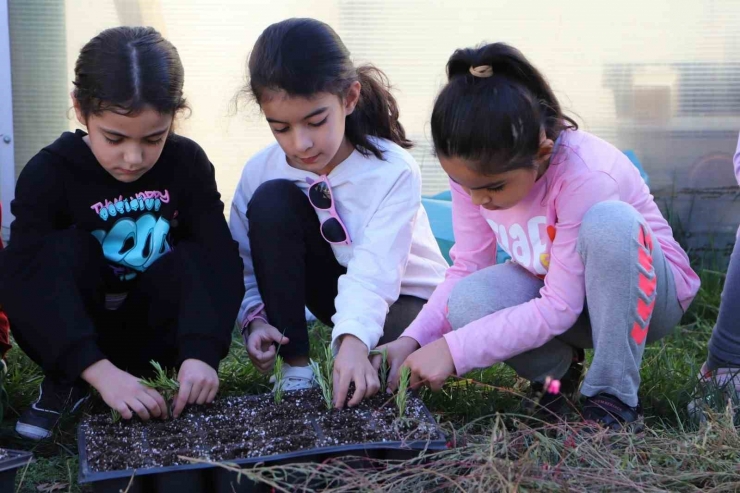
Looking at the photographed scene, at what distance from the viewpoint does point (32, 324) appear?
2.14 meters

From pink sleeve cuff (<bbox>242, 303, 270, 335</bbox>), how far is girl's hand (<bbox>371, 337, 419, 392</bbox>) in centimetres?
39

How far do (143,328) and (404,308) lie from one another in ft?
2.46

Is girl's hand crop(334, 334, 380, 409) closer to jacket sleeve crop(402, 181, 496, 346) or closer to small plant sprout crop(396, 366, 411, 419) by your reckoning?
small plant sprout crop(396, 366, 411, 419)

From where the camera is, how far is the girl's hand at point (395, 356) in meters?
2.18

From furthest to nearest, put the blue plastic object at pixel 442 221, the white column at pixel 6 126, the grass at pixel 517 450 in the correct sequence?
the white column at pixel 6 126 → the blue plastic object at pixel 442 221 → the grass at pixel 517 450

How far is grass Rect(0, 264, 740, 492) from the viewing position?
65.2 inches

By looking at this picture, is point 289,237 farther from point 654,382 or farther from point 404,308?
point 654,382

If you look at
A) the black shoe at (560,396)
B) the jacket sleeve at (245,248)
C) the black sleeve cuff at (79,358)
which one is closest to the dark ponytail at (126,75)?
the jacket sleeve at (245,248)

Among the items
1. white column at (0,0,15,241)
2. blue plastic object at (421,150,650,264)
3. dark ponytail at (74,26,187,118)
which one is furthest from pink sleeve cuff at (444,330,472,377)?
white column at (0,0,15,241)

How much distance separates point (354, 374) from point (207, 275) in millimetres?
497

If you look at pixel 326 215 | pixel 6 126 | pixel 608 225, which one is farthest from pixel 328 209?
pixel 6 126

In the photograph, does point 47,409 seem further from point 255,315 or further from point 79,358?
point 255,315

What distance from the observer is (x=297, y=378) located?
2373mm

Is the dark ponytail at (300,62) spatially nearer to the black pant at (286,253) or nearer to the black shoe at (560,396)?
the black pant at (286,253)
